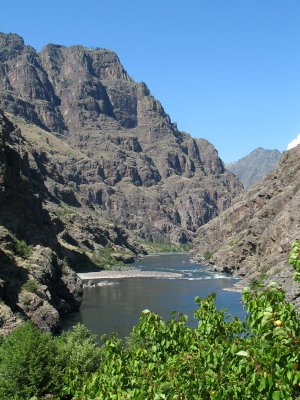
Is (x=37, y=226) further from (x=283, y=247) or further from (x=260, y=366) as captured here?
(x=260, y=366)

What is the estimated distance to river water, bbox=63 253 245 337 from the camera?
294 ft

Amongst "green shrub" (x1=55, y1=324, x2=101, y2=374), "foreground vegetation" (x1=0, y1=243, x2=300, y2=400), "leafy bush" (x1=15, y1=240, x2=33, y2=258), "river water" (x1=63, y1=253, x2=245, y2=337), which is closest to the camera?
"foreground vegetation" (x1=0, y1=243, x2=300, y2=400)

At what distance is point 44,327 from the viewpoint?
248 ft

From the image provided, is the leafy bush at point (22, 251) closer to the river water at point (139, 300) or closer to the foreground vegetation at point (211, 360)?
the river water at point (139, 300)

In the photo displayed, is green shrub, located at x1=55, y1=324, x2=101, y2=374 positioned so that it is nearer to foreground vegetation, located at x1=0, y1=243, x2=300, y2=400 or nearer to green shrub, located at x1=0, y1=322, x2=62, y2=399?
green shrub, located at x1=0, y1=322, x2=62, y2=399

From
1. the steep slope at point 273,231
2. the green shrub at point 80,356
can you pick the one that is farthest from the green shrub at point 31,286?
the steep slope at point 273,231

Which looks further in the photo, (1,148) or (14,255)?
(1,148)

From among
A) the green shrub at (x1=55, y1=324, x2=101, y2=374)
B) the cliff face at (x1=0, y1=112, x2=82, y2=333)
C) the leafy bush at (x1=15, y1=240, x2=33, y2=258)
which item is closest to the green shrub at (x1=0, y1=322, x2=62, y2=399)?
the green shrub at (x1=55, y1=324, x2=101, y2=374)

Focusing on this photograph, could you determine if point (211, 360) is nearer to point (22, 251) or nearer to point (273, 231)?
point (22, 251)

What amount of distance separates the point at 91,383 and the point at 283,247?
129 metres

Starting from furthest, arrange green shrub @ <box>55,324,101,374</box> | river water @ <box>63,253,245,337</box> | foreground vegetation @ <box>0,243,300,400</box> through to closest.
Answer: river water @ <box>63,253,245,337</box>
green shrub @ <box>55,324,101,374</box>
foreground vegetation @ <box>0,243,300,400</box>

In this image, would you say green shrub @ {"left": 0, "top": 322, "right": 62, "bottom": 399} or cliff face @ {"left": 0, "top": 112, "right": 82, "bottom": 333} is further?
cliff face @ {"left": 0, "top": 112, "right": 82, "bottom": 333}

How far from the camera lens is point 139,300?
116438 mm

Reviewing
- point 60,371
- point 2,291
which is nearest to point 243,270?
point 2,291
